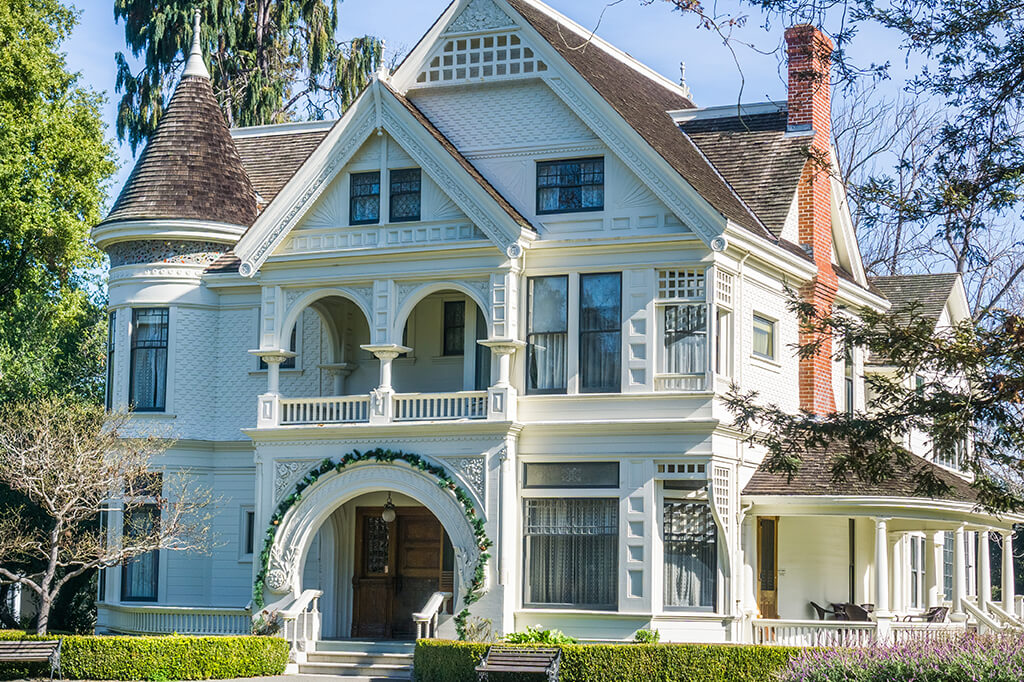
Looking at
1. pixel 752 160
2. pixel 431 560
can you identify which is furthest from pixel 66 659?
pixel 752 160

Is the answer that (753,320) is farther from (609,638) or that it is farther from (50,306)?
(50,306)

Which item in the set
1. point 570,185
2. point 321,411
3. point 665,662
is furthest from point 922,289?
point 665,662

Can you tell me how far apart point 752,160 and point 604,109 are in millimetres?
4918

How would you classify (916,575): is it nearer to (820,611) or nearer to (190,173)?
(820,611)

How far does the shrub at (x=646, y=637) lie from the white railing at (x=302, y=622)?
583cm

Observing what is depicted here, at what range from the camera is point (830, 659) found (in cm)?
1766

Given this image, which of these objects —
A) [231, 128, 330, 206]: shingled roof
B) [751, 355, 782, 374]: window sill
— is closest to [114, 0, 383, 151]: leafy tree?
[231, 128, 330, 206]: shingled roof

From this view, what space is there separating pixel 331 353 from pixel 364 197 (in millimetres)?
3458

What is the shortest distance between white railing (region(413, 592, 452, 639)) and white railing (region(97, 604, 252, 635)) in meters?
3.52

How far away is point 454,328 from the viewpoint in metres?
29.5

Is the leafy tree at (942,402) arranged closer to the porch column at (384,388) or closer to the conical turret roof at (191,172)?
the porch column at (384,388)

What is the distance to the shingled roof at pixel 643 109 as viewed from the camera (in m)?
27.3

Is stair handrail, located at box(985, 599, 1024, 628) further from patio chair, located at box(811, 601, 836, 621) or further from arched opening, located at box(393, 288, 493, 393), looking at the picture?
arched opening, located at box(393, 288, 493, 393)

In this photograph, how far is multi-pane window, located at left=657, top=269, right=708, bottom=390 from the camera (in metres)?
26.4
